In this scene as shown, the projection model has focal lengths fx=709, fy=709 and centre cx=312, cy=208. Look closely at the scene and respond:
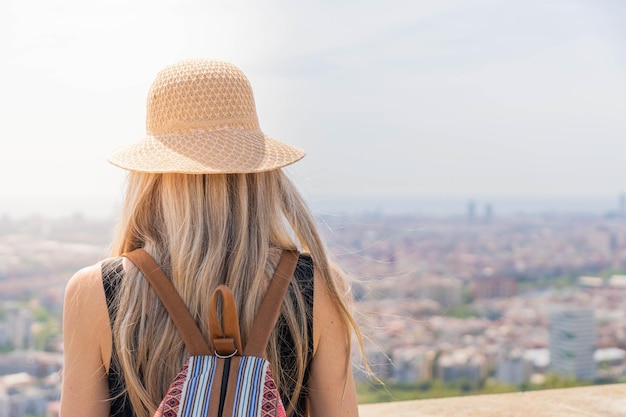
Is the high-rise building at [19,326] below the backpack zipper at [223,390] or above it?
below

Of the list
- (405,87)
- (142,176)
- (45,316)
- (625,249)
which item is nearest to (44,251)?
(45,316)

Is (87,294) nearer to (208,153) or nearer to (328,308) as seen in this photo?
(208,153)

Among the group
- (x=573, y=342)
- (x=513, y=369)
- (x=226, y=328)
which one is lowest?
(x=513, y=369)

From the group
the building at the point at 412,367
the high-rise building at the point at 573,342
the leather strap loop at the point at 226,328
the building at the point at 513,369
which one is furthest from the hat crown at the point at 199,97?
the building at the point at 513,369

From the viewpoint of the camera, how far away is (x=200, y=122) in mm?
1347

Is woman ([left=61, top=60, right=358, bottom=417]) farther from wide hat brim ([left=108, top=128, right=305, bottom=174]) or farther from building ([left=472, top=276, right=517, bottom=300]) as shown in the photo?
building ([left=472, top=276, right=517, bottom=300])

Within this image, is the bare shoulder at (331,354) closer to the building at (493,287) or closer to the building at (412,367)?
the building at (412,367)

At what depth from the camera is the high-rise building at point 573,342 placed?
25.1 meters

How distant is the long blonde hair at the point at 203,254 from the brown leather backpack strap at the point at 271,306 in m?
0.02

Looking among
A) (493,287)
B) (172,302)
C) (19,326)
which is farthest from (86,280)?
(493,287)

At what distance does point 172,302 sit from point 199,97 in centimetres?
40

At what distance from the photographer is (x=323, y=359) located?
1310mm

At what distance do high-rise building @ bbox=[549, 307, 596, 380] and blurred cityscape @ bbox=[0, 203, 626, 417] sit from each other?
0.05 m

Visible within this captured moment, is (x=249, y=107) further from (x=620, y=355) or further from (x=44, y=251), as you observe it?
(x=620, y=355)
